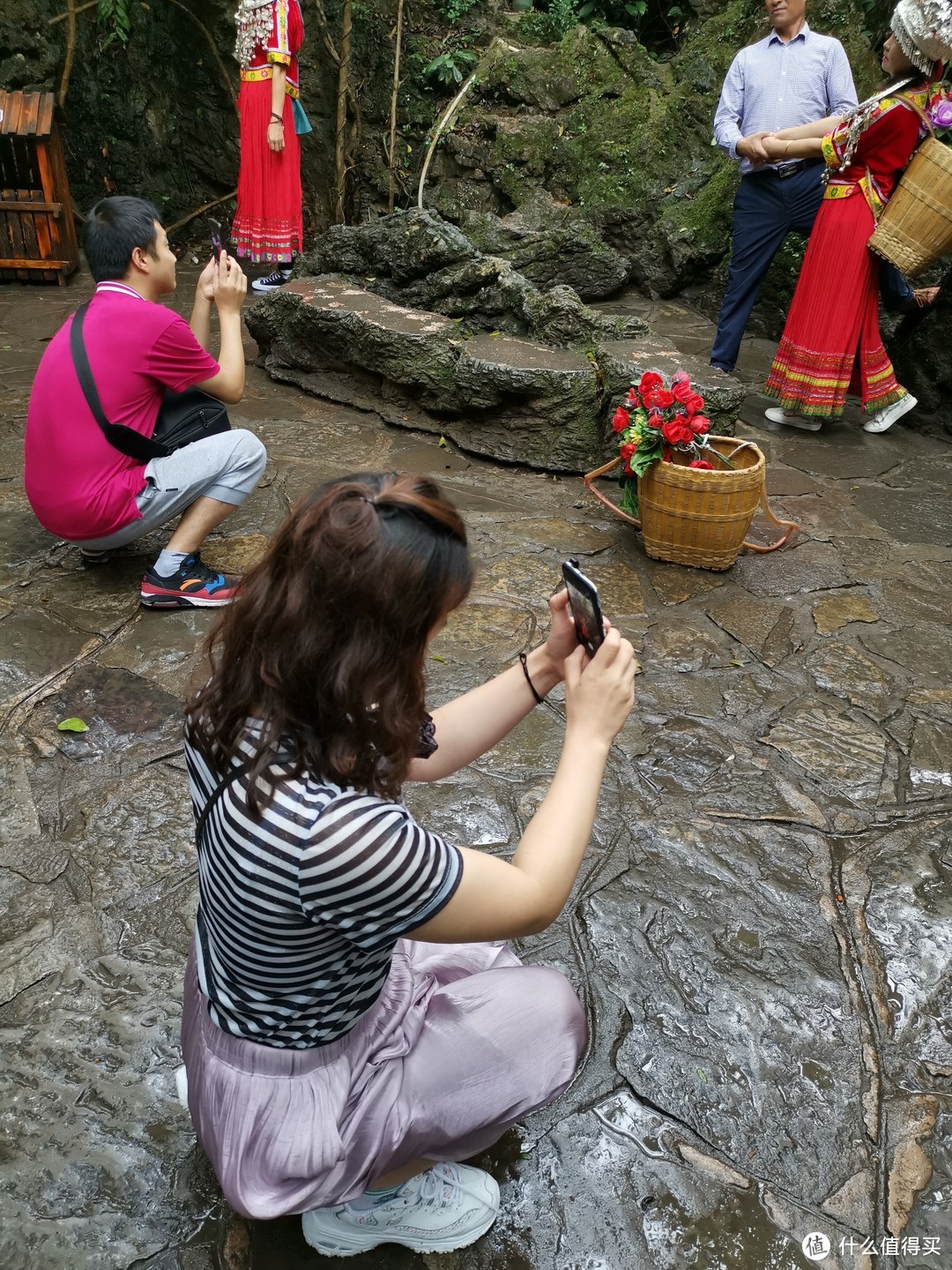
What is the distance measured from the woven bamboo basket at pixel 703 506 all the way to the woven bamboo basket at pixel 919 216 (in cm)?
162

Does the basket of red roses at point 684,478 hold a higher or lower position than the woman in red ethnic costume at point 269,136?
lower

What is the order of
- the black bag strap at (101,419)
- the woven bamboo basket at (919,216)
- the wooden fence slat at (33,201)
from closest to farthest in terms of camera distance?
the black bag strap at (101,419) → the woven bamboo basket at (919,216) → the wooden fence slat at (33,201)

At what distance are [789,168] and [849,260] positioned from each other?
0.69 meters

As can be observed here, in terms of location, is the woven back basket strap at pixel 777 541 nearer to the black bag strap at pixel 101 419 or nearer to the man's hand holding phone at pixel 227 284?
the man's hand holding phone at pixel 227 284

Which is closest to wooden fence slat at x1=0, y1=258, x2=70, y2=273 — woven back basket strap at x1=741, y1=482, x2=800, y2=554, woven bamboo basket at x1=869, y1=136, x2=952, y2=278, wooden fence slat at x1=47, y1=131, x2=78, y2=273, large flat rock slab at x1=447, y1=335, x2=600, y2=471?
wooden fence slat at x1=47, y1=131, x2=78, y2=273

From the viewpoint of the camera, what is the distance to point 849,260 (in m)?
5.06

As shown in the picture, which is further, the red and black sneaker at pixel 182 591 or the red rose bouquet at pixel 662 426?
the red rose bouquet at pixel 662 426

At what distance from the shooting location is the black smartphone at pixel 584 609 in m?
1.45

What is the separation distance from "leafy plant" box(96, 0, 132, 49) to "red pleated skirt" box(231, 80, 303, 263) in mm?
1838

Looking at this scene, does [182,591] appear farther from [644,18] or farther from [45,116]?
[644,18]

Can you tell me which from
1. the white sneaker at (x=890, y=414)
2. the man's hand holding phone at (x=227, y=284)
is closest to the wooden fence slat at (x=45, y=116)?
the man's hand holding phone at (x=227, y=284)

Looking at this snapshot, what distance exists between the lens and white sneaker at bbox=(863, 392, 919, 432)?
5.44 metres

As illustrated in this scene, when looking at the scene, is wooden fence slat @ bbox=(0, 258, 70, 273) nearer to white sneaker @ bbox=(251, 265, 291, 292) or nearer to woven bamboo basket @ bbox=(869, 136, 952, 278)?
white sneaker @ bbox=(251, 265, 291, 292)

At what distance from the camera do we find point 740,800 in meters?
2.78
